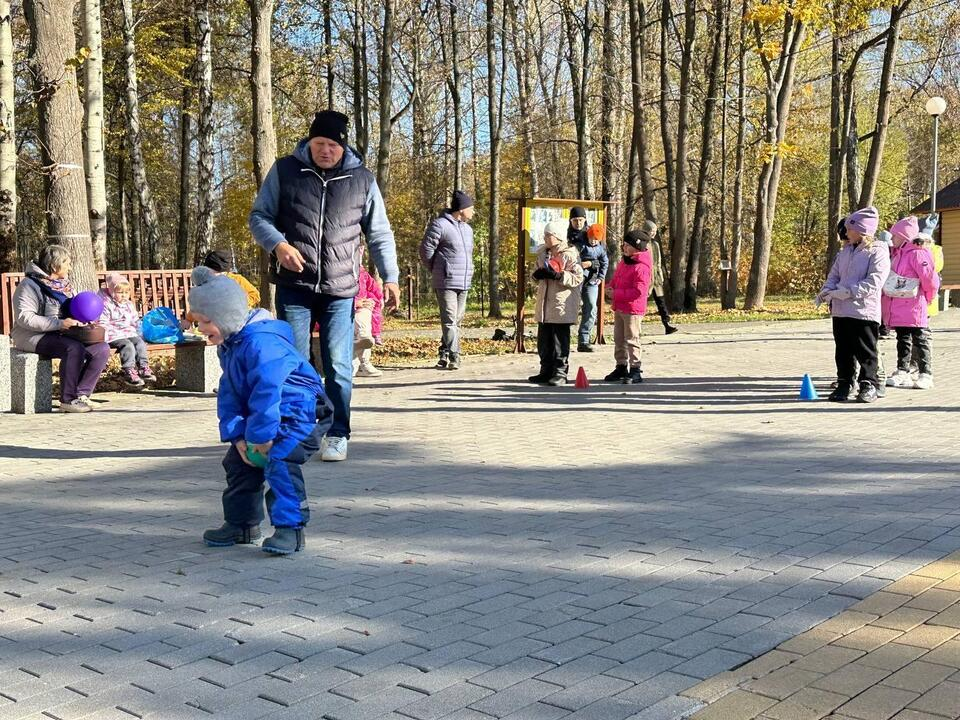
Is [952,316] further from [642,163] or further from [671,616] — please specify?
[671,616]

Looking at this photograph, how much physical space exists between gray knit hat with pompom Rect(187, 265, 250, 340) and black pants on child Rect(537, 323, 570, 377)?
7234mm

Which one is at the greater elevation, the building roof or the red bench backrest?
the building roof

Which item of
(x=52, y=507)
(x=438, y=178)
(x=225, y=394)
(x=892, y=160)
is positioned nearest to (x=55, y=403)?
(x=52, y=507)

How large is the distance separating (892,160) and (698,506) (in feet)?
177

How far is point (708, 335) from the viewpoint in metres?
19.2

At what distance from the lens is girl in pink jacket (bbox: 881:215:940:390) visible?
37.9ft

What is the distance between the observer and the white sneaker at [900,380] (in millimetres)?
11742

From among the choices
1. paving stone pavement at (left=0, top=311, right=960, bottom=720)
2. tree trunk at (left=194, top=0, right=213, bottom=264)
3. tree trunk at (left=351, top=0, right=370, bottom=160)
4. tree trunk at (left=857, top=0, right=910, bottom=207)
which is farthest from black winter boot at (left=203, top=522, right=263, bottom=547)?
tree trunk at (left=351, top=0, right=370, bottom=160)

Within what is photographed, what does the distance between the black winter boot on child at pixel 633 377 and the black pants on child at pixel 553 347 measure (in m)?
0.72

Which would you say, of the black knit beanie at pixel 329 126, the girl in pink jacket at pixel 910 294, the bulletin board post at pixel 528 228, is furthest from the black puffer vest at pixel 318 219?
the bulletin board post at pixel 528 228

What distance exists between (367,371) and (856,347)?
5.83m

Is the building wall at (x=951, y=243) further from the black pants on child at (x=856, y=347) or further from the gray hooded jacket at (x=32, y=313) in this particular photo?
the gray hooded jacket at (x=32, y=313)

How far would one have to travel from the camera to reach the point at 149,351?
14055mm

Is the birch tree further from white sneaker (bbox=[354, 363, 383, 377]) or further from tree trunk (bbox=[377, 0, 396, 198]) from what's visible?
tree trunk (bbox=[377, 0, 396, 198])
